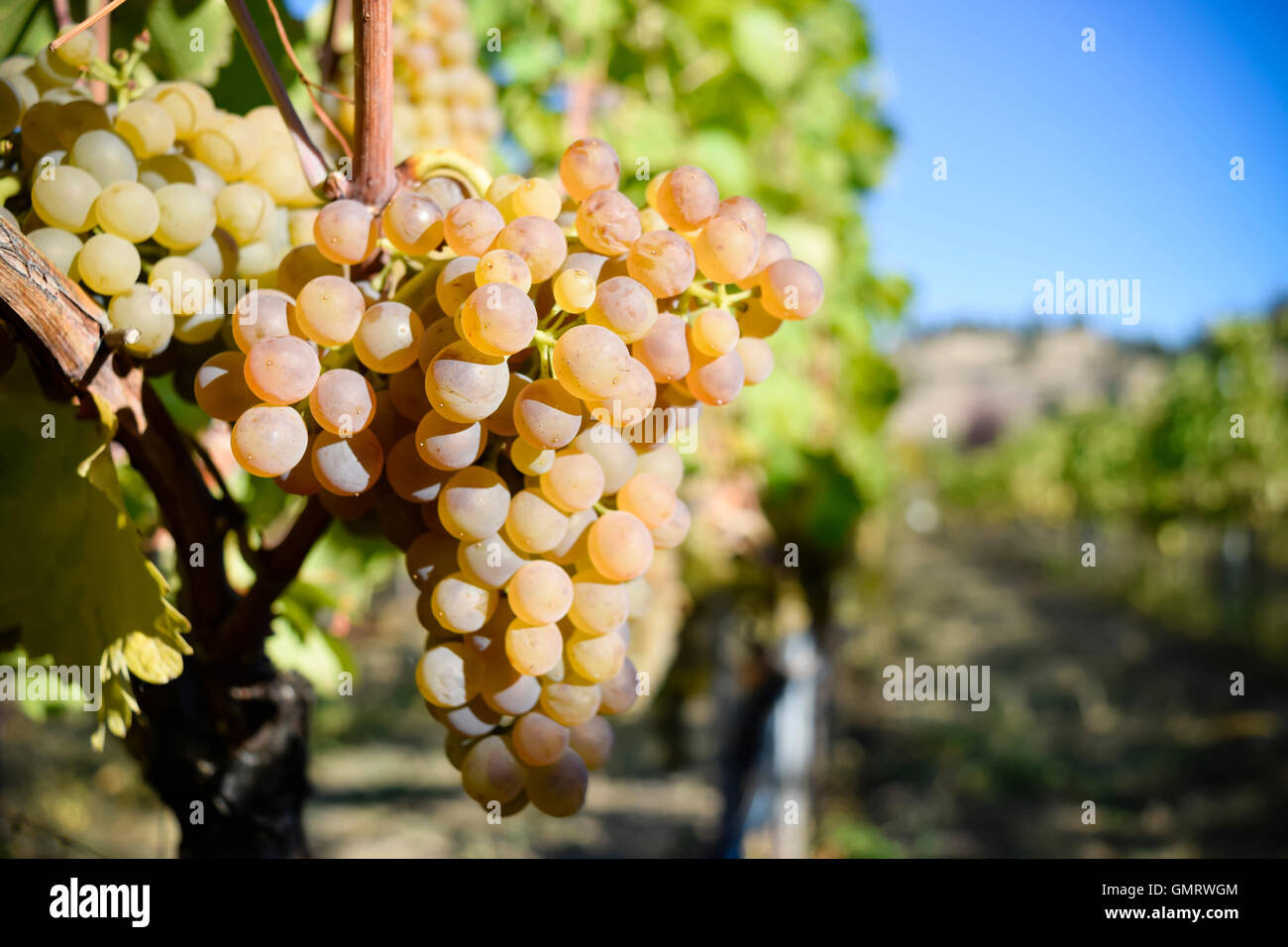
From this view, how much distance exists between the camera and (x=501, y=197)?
0.73 meters

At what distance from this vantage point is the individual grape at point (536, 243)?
0.67 metres

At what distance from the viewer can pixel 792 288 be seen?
2.33 feet

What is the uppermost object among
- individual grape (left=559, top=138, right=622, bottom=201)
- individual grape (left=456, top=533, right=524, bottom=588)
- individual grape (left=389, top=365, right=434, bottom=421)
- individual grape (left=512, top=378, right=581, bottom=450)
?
individual grape (left=559, top=138, right=622, bottom=201)

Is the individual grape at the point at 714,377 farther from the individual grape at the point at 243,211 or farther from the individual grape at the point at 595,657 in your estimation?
the individual grape at the point at 243,211

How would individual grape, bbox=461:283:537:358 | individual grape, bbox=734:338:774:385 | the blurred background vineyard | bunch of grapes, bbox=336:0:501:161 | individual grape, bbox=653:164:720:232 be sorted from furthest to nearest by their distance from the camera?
1. the blurred background vineyard
2. bunch of grapes, bbox=336:0:501:161
3. individual grape, bbox=734:338:774:385
4. individual grape, bbox=653:164:720:232
5. individual grape, bbox=461:283:537:358

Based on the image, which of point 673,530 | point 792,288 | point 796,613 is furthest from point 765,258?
point 796,613

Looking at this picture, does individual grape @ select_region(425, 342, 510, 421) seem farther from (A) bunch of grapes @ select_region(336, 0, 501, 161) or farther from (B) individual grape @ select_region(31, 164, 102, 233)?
(A) bunch of grapes @ select_region(336, 0, 501, 161)

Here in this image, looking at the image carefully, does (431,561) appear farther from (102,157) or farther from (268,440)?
(102,157)

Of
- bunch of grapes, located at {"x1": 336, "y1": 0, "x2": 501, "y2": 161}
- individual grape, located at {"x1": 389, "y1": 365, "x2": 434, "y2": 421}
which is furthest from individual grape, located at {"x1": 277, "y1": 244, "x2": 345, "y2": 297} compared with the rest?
bunch of grapes, located at {"x1": 336, "y1": 0, "x2": 501, "y2": 161}

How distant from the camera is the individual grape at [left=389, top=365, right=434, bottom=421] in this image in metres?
0.69

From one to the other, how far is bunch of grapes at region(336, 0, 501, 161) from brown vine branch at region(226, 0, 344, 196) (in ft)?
2.81

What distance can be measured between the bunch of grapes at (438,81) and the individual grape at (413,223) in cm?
96
